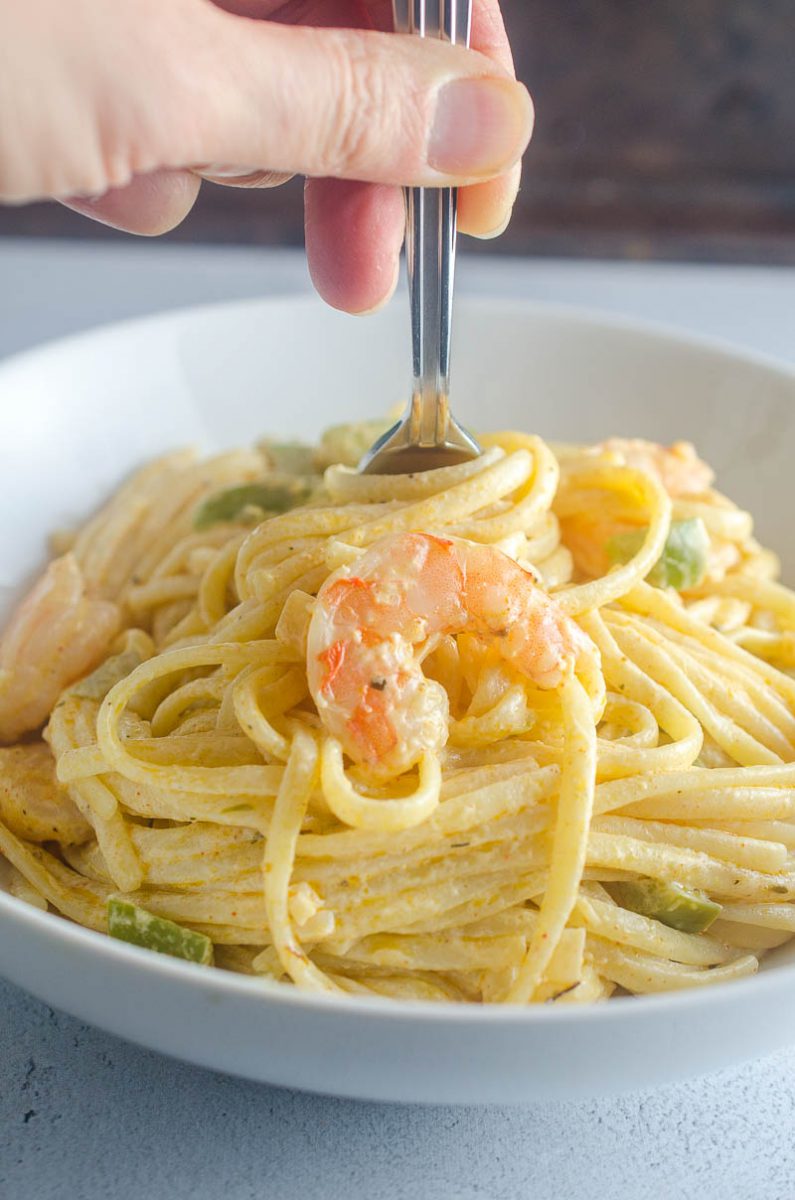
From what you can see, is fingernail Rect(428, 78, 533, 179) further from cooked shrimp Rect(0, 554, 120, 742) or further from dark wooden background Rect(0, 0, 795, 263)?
dark wooden background Rect(0, 0, 795, 263)

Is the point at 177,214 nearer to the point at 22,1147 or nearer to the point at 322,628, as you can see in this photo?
the point at 322,628

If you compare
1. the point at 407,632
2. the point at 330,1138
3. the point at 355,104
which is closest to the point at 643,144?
the point at 355,104

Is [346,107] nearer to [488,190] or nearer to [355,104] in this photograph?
[355,104]

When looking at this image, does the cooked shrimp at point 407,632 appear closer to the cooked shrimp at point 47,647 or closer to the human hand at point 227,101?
the human hand at point 227,101

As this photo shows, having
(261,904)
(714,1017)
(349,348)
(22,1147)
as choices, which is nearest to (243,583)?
(261,904)

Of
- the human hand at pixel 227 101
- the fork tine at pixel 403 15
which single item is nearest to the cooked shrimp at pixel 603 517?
the human hand at pixel 227 101

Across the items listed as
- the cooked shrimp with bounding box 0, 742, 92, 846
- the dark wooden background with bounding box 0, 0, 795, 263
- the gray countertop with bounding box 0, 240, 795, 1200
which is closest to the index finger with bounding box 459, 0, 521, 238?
the cooked shrimp with bounding box 0, 742, 92, 846
